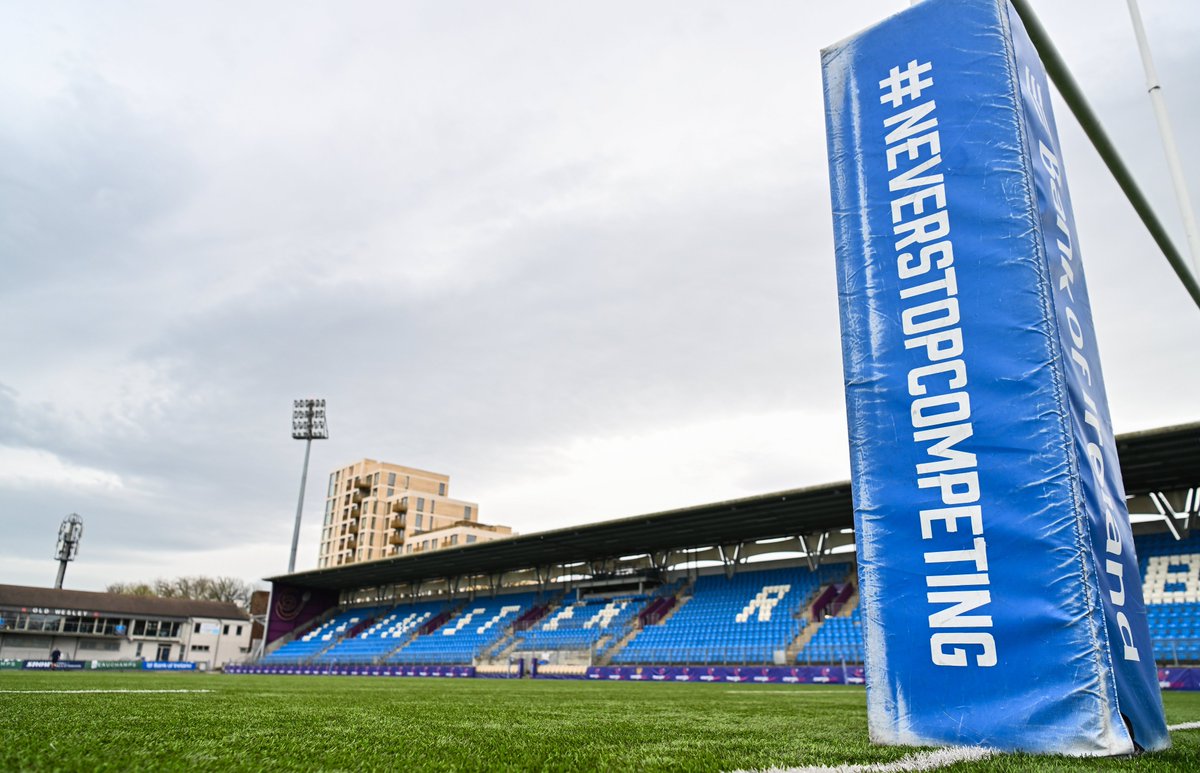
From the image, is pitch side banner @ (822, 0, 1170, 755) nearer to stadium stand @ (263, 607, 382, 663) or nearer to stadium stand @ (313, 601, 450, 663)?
stadium stand @ (313, 601, 450, 663)

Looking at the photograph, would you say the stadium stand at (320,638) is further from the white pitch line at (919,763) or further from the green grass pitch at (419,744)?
the white pitch line at (919,763)

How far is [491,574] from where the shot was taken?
41.7m

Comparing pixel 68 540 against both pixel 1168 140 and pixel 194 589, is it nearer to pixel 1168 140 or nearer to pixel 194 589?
pixel 194 589

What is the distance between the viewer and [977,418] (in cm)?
411

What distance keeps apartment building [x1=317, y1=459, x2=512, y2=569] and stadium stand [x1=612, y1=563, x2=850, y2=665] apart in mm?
43482

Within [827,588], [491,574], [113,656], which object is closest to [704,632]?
[827,588]

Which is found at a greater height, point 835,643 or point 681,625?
point 681,625

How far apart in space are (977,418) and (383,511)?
7752 centimetres

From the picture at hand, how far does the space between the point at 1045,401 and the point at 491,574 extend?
133ft

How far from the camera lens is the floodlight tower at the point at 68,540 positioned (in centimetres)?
6141

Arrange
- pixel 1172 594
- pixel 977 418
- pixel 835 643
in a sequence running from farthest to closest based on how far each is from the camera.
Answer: pixel 835 643 → pixel 1172 594 → pixel 977 418

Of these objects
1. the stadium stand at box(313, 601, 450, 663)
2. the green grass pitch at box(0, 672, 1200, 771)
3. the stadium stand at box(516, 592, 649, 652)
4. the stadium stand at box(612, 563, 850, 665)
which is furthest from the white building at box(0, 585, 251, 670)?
the green grass pitch at box(0, 672, 1200, 771)

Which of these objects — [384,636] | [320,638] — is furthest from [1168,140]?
[320,638]

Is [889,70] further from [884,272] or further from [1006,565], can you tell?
[1006,565]
